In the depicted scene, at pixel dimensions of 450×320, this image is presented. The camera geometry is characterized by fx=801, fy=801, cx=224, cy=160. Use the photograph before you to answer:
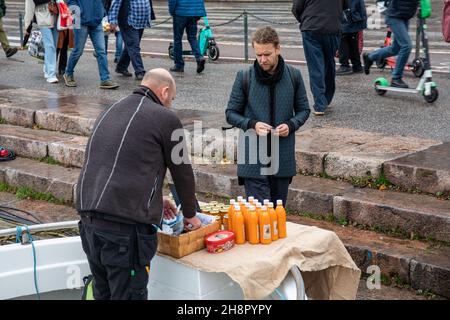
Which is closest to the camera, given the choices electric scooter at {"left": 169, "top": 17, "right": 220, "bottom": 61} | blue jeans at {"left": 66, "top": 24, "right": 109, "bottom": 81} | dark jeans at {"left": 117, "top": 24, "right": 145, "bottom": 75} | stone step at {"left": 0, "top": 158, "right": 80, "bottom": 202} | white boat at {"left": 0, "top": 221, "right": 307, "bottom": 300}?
white boat at {"left": 0, "top": 221, "right": 307, "bottom": 300}

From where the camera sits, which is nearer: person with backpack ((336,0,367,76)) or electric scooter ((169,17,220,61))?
person with backpack ((336,0,367,76))

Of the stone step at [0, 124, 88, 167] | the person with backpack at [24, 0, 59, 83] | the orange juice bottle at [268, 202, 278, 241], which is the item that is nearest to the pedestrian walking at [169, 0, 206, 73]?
the person with backpack at [24, 0, 59, 83]

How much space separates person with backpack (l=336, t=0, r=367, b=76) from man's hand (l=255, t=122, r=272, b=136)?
6810 mm

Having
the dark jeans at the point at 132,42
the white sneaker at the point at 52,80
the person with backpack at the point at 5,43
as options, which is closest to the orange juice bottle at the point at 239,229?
the dark jeans at the point at 132,42

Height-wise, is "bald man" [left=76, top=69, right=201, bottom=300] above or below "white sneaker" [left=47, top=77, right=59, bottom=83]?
above

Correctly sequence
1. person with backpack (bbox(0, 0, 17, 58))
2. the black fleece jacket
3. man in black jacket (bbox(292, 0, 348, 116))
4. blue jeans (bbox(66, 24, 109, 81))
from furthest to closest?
1. person with backpack (bbox(0, 0, 17, 58))
2. blue jeans (bbox(66, 24, 109, 81))
3. man in black jacket (bbox(292, 0, 348, 116))
4. the black fleece jacket

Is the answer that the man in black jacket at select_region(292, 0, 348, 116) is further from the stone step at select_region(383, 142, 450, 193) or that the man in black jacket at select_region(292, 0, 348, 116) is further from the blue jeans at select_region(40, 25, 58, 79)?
the blue jeans at select_region(40, 25, 58, 79)

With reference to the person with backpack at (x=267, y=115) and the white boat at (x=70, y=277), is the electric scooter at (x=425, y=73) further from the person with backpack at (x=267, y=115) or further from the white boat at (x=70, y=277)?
the white boat at (x=70, y=277)

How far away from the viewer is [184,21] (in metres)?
12.8

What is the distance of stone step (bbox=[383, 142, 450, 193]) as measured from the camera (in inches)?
267
